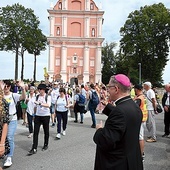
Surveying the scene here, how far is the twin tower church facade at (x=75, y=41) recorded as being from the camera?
2222 inches

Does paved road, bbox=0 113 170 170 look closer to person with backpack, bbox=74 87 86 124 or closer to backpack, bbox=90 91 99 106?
backpack, bbox=90 91 99 106

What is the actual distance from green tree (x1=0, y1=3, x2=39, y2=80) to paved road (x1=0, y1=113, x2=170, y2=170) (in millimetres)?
44853

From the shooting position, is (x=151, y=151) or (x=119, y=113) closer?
(x=119, y=113)

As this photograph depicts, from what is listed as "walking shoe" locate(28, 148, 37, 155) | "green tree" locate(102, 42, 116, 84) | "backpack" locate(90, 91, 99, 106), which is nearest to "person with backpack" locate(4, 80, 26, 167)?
"walking shoe" locate(28, 148, 37, 155)

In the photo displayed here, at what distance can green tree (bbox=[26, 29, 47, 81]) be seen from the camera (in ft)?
175

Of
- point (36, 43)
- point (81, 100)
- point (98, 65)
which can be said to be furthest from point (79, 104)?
point (36, 43)

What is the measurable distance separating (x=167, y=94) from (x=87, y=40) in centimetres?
4868

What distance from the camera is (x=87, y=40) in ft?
186

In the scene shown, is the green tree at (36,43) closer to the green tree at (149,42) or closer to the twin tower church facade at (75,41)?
the twin tower church facade at (75,41)

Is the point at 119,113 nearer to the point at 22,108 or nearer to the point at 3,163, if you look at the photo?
the point at 3,163

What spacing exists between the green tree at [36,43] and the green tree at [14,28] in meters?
1.52

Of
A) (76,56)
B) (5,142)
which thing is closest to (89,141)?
(5,142)

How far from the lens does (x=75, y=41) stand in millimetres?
57188

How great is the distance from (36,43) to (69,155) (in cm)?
5137
